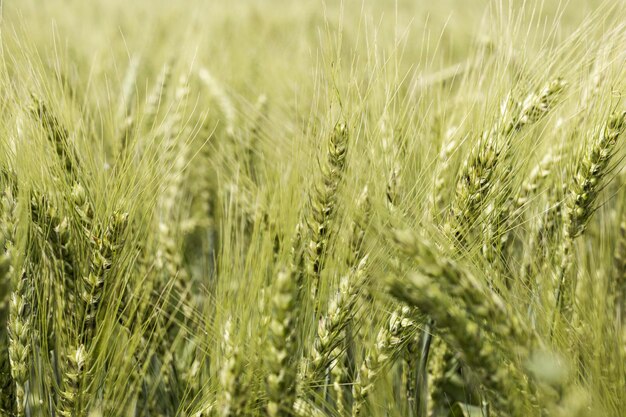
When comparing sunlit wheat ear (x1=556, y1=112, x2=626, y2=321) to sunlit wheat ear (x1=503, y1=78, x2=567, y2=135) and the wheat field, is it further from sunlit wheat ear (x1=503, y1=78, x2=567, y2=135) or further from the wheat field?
sunlit wheat ear (x1=503, y1=78, x2=567, y2=135)

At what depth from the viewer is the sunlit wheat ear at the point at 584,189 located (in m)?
0.97

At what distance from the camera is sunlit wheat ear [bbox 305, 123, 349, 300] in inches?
36.5

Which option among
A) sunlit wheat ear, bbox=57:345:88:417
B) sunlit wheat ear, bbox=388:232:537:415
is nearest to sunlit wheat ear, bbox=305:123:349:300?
sunlit wheat ear, bbox=388:232:537:415

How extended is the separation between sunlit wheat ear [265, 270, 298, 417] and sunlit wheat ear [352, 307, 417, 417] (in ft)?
0.53

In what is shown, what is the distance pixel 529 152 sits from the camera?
3.50 feet

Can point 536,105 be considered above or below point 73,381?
above

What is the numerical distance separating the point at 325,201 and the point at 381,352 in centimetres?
23

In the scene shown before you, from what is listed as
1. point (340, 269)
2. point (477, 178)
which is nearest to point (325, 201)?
point (340, 269)

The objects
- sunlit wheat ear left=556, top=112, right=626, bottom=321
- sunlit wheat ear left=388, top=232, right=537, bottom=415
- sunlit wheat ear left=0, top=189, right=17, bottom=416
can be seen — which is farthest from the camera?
sunlit wheat ear left=556, top=112, right=626, bottom=321

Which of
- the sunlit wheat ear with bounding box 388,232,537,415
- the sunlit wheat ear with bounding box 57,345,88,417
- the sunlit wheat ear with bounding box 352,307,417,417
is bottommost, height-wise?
the sunlit wheat ear with bounding box 57,345,88,417

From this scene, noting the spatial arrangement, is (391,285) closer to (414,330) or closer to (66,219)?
(414,330)

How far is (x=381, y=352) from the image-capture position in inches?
35.2

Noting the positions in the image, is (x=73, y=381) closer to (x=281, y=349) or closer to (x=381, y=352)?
(x=281, y=349)

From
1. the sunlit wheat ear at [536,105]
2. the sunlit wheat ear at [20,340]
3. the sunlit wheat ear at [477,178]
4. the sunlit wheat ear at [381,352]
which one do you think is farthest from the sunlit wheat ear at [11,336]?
the sunlit wheat ear at [536,105]
